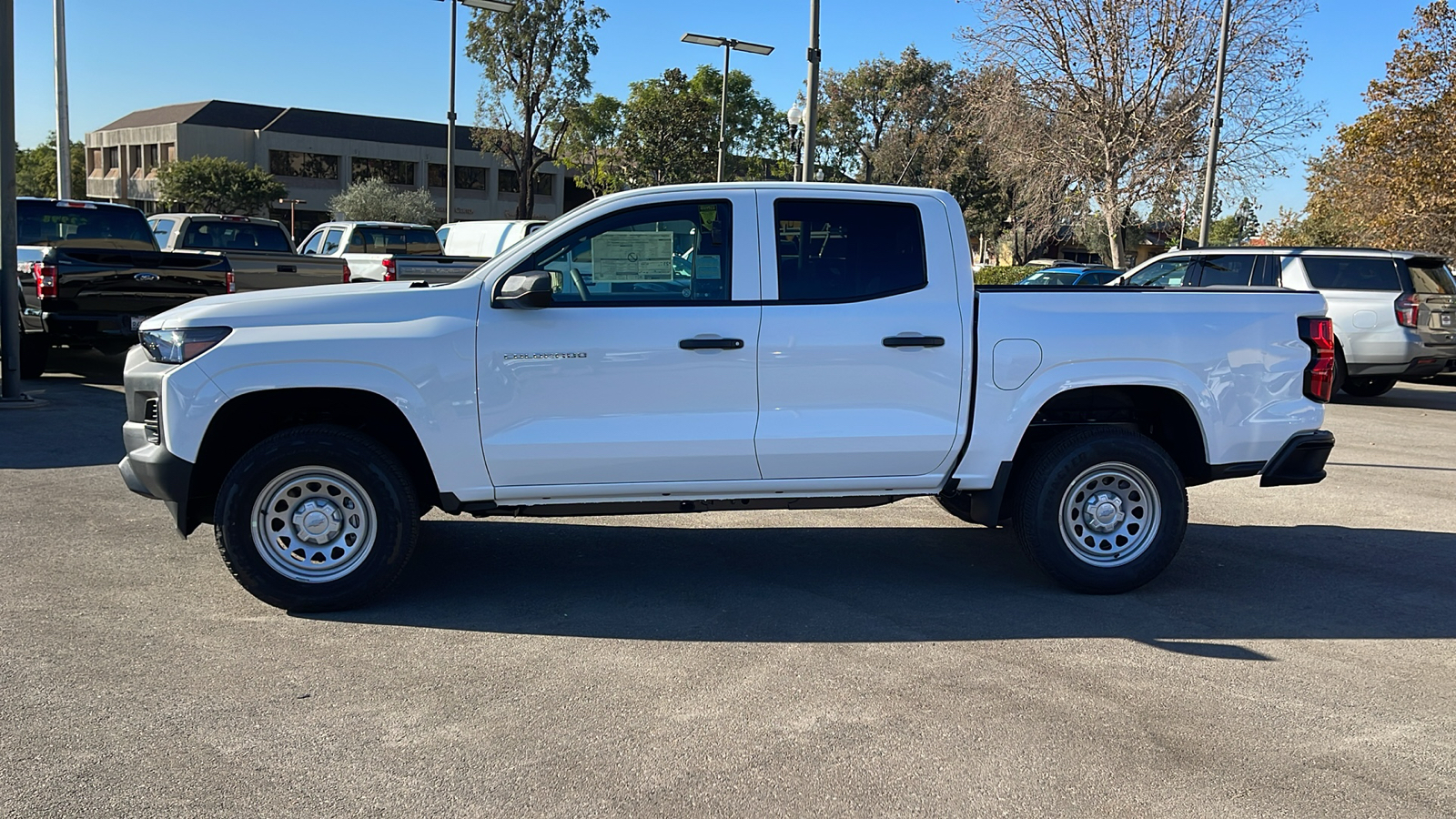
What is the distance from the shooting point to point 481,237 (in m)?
23.1

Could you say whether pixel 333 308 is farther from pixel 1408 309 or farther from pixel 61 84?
pixel 61 84

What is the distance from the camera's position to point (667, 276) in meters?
5.46

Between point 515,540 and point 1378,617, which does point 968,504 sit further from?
point 515,540

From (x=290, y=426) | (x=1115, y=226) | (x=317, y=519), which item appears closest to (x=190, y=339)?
(x=290, y=426)

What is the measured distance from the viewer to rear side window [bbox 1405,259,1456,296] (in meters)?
13.9

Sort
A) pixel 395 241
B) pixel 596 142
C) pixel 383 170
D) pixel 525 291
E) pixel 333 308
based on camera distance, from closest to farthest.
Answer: pixel 525 291 → pixel 333 308 → pixel 395 241 → pixel 596 142 → pixel 383 170

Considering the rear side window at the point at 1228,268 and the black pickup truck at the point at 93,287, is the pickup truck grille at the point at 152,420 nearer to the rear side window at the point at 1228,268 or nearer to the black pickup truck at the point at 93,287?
the black pickup truck at the point at 93,287

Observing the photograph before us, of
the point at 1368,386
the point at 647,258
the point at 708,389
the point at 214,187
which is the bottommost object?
the point at 1368,386

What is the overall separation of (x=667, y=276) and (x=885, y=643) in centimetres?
199

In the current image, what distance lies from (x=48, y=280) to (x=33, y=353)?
1276 mm

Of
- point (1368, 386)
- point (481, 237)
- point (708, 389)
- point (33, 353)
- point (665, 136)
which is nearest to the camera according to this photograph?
point (708, 389)

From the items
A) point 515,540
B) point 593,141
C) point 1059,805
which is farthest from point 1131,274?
point 593,141

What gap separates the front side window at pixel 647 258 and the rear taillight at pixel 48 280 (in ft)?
29.1

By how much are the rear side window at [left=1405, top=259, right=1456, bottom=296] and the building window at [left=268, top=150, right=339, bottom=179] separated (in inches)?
2686
